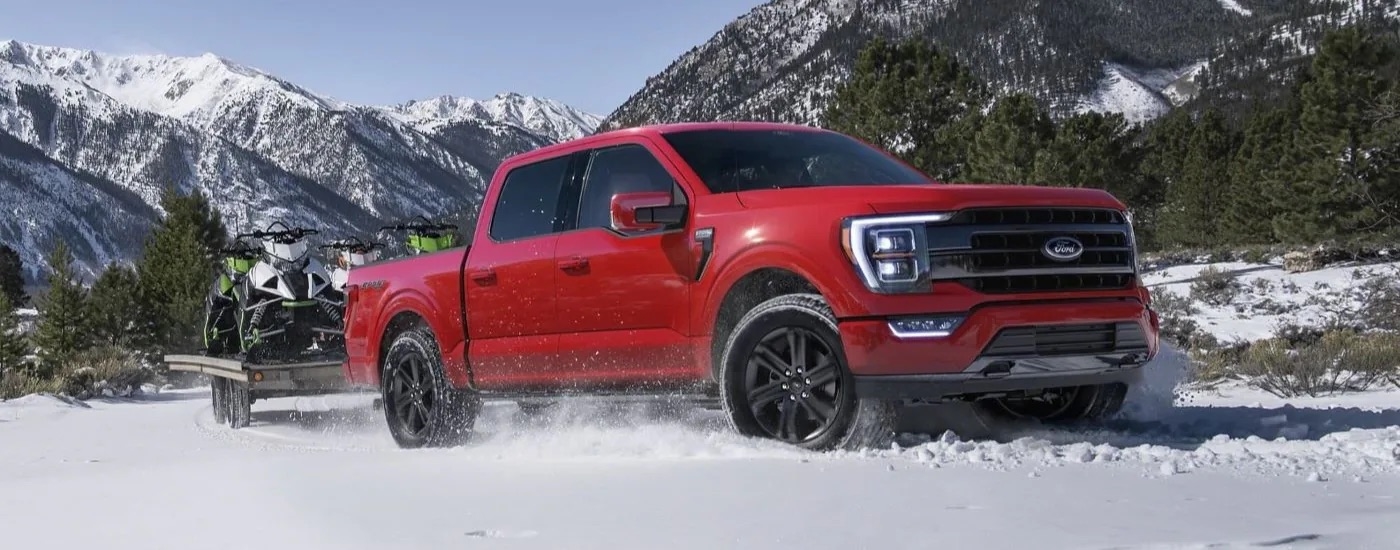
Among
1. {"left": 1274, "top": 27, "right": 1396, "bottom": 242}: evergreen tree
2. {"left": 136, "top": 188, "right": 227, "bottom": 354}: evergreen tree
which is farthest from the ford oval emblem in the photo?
{"left": 1274, "top": 27, "right": 1396, "bottom": 242}: evergreen tree

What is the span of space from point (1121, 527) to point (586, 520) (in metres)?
1.49

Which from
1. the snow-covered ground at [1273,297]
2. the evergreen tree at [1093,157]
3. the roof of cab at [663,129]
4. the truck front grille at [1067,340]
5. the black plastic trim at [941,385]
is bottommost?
the snow-covered ground at [1273,297]

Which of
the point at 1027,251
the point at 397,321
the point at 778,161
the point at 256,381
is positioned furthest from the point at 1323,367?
the point at 256,381

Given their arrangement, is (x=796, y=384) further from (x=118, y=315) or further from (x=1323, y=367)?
(x=118, y=315)

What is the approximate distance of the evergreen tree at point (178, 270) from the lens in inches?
1101

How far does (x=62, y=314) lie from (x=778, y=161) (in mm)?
25483

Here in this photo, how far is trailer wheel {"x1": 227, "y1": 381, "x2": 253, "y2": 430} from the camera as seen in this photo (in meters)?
9.26

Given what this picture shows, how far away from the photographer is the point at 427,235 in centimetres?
998

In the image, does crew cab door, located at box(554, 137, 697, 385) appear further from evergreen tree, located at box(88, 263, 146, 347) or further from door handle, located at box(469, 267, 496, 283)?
evergreen tree, located at box(88, 263, 146, 347)

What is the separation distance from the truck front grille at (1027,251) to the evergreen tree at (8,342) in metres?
20.8

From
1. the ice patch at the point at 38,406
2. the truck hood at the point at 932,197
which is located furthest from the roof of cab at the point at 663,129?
the ice patch at the point at 38,406

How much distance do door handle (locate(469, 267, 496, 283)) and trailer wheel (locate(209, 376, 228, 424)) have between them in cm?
380

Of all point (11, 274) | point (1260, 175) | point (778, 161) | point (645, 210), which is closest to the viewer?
point (645, 210)

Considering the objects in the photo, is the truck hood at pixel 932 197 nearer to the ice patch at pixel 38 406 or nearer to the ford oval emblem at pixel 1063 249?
the ford oval emblem at pixel 1063 249
